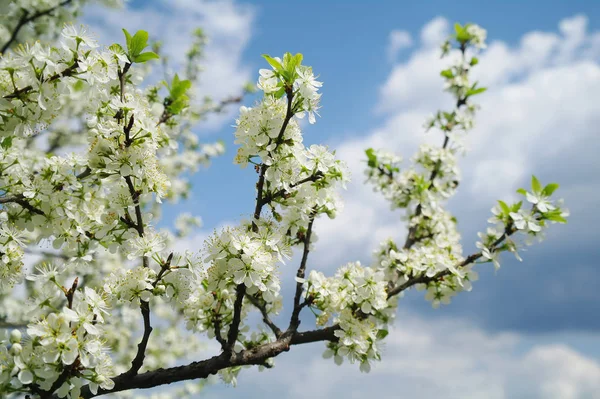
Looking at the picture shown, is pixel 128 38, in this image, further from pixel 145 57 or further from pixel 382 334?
pixel 382 334

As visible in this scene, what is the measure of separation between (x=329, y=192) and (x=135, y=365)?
1713mm

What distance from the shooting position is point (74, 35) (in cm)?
335

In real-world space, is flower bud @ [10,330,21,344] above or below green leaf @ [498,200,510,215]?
below

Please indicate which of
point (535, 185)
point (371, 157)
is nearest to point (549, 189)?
point (535, 185)

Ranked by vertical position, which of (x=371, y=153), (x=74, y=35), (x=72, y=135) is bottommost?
(x=74, y=35)

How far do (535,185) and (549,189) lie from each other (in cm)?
12

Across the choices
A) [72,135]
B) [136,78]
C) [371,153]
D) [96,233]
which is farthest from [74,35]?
[72,135]

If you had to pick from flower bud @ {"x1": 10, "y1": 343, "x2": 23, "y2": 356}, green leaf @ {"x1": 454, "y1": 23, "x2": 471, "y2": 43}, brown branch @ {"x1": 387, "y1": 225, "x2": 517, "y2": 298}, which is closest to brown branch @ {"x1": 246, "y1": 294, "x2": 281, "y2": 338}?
brown branch @ {"x1": 387, "y1": 225, "x2": 517, "y2": 298}

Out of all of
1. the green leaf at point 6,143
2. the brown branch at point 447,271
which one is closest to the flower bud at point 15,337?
the green leaf at point 6,143

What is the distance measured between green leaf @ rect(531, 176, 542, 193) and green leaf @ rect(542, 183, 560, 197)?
0.14ft

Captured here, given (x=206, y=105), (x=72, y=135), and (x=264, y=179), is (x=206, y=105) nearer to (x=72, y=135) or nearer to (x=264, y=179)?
(x=72, y=135)

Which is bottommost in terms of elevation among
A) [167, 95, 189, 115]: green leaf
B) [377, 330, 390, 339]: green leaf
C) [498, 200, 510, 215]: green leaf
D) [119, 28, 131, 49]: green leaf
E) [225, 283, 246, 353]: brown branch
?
[225, 283, 246, 353]: brown branch

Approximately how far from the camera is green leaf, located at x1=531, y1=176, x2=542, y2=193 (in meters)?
4.73

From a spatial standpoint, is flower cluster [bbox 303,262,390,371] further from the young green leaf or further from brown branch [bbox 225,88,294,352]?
the young green leaf
